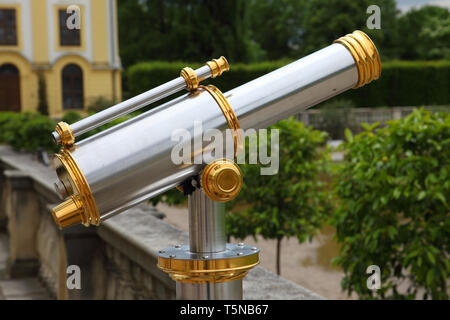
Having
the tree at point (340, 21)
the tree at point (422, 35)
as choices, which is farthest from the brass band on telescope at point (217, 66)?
the tree at point (422, 35)

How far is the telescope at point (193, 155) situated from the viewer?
108cm

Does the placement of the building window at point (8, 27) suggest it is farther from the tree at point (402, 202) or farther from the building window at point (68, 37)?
the tree at point (402, 202)

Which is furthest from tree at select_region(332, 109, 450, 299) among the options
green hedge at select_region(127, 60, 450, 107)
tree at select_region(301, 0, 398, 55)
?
tree at select_region(301, 0, 398, 55)

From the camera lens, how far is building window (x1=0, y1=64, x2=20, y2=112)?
27.3 m

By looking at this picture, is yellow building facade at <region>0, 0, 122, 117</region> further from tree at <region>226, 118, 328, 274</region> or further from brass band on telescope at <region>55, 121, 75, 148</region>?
brass band on telescope at <region>55, 121, 75, 148</region>

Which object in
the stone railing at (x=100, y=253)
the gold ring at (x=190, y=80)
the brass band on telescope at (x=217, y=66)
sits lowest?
the stone railing at (x=100, y=253)

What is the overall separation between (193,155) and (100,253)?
300cm

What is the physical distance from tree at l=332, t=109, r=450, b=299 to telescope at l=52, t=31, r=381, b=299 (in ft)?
7.30

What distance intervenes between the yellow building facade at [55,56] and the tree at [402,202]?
24.2m

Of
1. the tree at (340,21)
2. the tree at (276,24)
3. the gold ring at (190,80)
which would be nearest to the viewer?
the gold ring at (190,80)

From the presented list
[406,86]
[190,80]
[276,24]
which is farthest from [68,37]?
[190,80]
